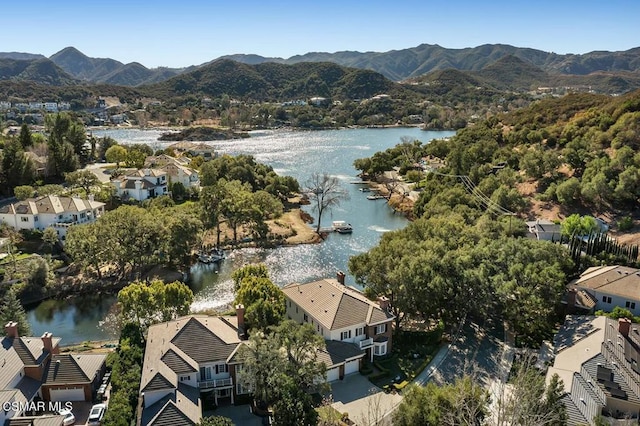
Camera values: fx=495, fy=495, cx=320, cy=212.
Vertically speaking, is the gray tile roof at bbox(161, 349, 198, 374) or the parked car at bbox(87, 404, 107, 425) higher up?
the gray tile roof at bbox(161, 349, 198, 374)

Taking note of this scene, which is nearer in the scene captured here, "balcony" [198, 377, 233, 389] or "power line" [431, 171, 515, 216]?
"balcony" [198, 377, 233, 389]

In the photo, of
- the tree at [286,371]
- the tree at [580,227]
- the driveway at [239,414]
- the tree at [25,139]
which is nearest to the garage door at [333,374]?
the tree at [286,371]

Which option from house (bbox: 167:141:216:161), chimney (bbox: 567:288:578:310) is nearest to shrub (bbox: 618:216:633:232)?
chimney (bbox: 567:288:578:310)

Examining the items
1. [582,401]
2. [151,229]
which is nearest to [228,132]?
[151,229]

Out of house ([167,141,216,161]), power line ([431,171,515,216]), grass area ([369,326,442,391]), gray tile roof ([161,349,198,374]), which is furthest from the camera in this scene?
house ([167,141,216,161])

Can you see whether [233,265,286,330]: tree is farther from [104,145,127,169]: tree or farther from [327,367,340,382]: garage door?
[104,145,127,169]: tree

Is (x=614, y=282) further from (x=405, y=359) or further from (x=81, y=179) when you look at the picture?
(x=81, y=179)

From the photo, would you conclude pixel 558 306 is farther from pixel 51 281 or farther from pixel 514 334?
pixel 51 281

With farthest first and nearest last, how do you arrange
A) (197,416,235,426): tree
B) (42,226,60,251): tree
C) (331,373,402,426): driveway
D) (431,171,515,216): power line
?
1. (431,171,515,216): power line
2. (42,226,60,251): tree
3. (331,373,402,426): driveway
4. (197,416,235,426): tree

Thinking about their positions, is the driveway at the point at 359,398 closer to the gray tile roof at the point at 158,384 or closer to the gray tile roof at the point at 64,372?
the gray tile roof at the point at 158,384
